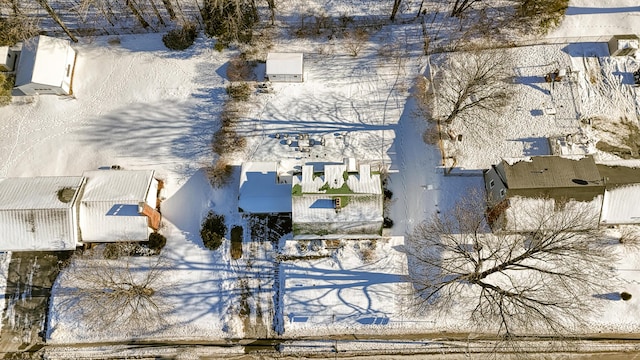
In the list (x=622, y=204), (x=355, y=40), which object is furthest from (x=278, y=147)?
(x=622, y=204)

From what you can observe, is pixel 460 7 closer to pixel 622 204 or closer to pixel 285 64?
pixel 285 64

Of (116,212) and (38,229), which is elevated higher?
(116,212)

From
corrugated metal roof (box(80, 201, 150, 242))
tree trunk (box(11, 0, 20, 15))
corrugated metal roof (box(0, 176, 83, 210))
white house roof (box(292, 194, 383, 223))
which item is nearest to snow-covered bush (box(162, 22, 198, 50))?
tree trunk (box(11, 0, 20, 15))

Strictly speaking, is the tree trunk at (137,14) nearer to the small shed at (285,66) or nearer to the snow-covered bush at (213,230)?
the small shed at (285,66)

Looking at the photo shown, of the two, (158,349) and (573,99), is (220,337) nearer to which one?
(158,349)

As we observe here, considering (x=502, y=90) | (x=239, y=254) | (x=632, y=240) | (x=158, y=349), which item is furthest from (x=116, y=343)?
(x=632, y=240)

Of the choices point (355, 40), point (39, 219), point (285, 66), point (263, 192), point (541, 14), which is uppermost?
point (541, 14)
